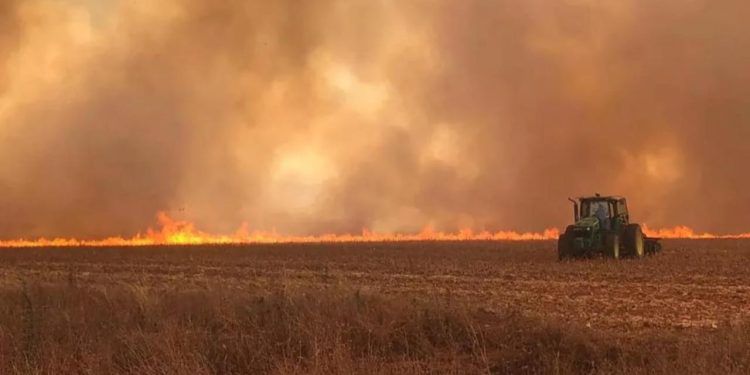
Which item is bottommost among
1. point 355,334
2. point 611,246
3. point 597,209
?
point 355,334

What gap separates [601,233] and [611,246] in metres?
0.80

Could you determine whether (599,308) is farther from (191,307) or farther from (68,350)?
(68,350)

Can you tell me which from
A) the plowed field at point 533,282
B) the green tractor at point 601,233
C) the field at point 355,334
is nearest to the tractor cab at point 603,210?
the green tractor at point 601,233

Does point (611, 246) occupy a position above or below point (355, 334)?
above

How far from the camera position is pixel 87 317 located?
11.8m

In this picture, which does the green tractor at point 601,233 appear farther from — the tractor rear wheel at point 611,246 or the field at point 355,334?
the field at point 355,334

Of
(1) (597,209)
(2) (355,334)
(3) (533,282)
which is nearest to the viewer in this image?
(2) (355,334)

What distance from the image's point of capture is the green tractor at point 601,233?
2902 cm

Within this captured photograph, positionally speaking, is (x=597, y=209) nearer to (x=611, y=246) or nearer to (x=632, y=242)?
(x=632, y=242)

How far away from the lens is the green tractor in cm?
2902

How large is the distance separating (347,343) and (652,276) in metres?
15.4

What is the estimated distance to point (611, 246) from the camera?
28703mm

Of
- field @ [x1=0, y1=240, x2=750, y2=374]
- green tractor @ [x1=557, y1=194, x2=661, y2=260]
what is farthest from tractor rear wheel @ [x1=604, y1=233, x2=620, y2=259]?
field @ [x1=0, y1=240, x2=750, y2=374]

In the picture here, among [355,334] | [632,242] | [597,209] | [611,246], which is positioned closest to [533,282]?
[611,246]
